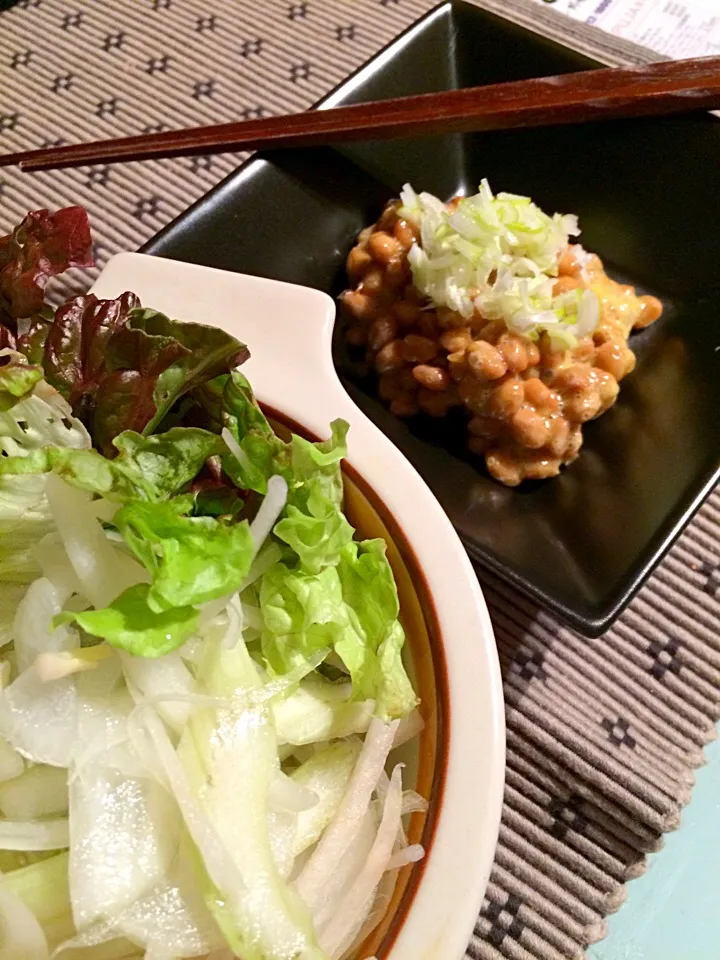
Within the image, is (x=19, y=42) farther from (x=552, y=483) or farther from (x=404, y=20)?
(x=552, y=483)

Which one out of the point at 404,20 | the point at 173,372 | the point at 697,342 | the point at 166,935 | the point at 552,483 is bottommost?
the point at 166,935

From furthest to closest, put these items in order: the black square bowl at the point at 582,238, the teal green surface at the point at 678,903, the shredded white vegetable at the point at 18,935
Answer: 1. the black square bowl at the point at 582,238
2. the teal green surface at the point at 678,903
3. the shredded white vegetable at the point at 18,935

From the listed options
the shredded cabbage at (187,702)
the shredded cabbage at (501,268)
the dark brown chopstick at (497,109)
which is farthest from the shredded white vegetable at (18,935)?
the dark brown chopstick at (497,109)

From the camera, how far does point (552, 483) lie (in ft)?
3.76

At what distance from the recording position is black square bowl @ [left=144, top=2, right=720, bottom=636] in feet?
3.39

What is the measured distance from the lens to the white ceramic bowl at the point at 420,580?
608 mm

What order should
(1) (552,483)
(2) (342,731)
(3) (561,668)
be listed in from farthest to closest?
1. (1) (552,483)
2. (3) (561,668)
3. (2) (342,731)

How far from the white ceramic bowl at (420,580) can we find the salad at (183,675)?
1.1 inches

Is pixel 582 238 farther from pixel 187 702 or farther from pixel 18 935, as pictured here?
pixel 18 935

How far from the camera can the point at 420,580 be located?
0.70m

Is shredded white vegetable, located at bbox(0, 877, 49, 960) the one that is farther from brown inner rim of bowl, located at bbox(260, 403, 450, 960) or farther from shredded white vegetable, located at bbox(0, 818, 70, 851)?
brown inner rim of bowl, located at bbox(260, 403, 450, 960)

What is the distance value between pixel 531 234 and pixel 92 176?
2.50ft

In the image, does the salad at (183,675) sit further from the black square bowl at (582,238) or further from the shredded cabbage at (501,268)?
the shredded cabbage at (501,268)

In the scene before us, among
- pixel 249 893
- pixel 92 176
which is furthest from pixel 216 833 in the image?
pixel 92 176
